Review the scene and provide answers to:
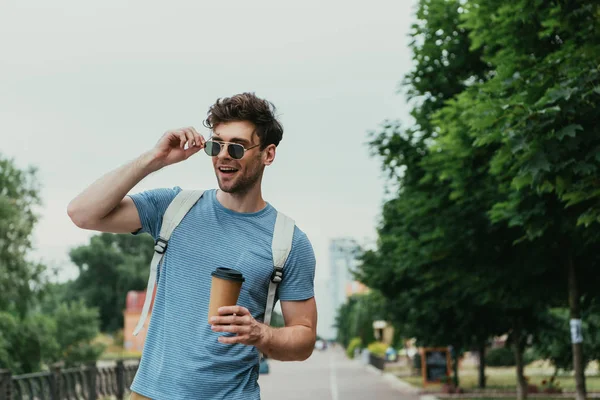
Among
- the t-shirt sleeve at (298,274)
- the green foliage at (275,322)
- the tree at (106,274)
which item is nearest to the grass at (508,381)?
the green foliage at (275,322)

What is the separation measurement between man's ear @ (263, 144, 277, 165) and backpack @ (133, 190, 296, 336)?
206mm

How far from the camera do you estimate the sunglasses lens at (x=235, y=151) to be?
3.49m

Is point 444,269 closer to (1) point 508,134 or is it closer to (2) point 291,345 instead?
(1) point 508,134

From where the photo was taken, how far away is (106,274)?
108 m

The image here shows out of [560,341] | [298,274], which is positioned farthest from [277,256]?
[560,341]

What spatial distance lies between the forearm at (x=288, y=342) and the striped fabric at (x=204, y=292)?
0.11 m

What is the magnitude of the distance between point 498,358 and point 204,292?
5844cm

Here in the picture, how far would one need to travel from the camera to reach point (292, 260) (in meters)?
3.56

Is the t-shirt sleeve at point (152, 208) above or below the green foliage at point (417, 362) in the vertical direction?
below

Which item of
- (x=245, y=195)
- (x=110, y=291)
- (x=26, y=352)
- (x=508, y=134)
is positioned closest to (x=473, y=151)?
(x=508, y=134)

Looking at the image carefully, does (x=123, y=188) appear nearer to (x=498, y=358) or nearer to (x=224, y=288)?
(x=224, y=288)

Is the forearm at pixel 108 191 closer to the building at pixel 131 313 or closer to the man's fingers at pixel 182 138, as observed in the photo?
the man's fingers at pixel 182 138

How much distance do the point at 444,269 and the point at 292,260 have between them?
16538mm

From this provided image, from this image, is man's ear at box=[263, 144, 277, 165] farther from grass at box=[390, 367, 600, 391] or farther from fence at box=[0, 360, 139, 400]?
grass at box=[390, 367, 600, 391]
